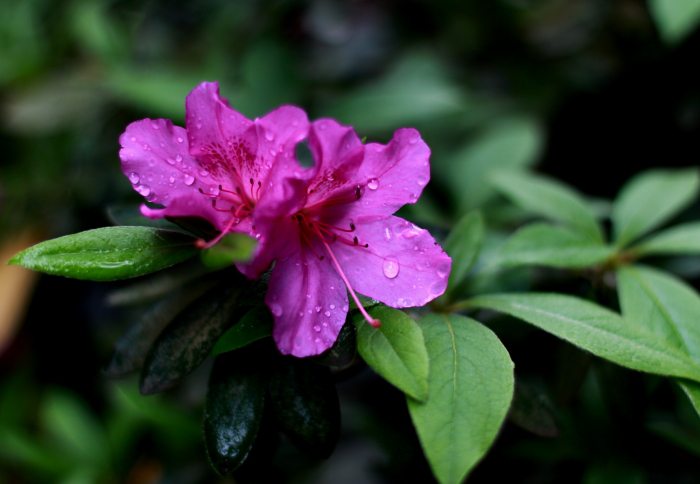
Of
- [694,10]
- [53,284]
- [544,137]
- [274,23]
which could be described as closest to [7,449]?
[53,284]

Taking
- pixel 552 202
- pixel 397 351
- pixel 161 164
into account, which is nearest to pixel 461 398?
pixel 397 351

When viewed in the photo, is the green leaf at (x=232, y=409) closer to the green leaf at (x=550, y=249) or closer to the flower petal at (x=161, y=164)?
the flower petal at (x=161, y=164)

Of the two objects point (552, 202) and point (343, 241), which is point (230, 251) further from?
point (552, 202)

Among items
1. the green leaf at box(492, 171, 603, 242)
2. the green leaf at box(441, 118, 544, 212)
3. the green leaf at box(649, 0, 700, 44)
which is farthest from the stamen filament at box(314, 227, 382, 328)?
the green leaf at box(649, 0, 700, 44)

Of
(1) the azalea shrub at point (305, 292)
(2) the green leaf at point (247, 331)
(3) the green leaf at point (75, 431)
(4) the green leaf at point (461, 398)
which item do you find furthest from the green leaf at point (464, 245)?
(3) the green leaf at point (75, 431)

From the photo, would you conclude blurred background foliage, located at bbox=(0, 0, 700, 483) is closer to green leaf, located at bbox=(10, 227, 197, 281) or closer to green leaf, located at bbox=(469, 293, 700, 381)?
green leaf, located at bbox=(469, 293, 700, 381)
